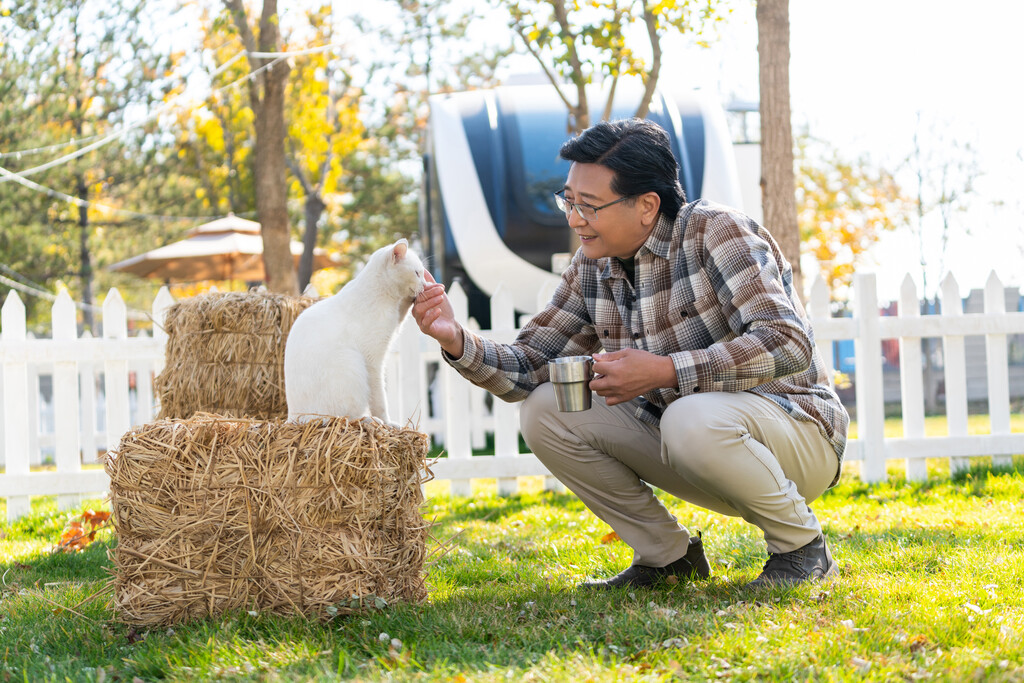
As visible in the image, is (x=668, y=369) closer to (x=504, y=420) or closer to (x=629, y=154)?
(x=629, y=154)

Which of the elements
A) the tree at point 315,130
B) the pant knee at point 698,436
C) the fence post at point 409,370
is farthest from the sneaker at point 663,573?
the tree at point 315,130

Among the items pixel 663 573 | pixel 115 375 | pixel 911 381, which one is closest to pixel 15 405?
pixel 115 375

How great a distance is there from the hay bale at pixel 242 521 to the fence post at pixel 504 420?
253 cm

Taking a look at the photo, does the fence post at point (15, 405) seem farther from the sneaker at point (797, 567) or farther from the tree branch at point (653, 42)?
the sneaker at point (797, 567)

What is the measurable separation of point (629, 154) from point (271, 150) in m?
4.91

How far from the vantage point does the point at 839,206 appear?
17953 mm

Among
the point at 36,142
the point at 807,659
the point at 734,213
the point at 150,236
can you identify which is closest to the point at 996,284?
the point at 734,213

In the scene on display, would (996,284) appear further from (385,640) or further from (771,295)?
(385,640)

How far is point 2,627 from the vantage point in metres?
2.42

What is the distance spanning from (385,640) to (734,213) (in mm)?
1545

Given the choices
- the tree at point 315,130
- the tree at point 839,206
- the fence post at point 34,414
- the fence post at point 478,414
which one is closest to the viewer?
the fence post at point 478,414

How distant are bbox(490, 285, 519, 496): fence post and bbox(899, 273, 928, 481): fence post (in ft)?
7.48

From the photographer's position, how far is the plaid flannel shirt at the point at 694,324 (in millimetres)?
2324

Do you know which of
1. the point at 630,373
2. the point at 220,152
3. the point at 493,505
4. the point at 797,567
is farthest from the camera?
the point at 220,152
